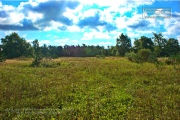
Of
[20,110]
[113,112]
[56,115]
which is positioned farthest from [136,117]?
[20,110]

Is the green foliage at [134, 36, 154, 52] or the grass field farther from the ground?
the green foliage at [134, 36, 154, 52]

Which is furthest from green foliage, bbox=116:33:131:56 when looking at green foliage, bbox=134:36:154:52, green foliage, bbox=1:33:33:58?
green foliage, bbox=1:33:33:58

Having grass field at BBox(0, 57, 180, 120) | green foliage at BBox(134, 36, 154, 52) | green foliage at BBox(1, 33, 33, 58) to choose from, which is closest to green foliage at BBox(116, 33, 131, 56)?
green foliage at BBox(134, 36, 154, 52)

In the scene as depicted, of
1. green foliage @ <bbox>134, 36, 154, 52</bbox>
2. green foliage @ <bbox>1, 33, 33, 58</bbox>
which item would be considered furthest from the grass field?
green foliage @ <bbox>1, 33, 33, 58</bbox>

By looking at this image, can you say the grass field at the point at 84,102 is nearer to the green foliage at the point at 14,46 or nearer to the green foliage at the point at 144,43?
the green foliage at the point at 144,43

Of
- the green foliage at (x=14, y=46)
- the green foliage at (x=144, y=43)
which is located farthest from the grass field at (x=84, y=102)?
the green foliage at (x=14, y=46)

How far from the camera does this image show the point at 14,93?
9648mm

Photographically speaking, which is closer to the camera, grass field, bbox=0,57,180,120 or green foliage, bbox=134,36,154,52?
grass field, bbox=0,57,180,120

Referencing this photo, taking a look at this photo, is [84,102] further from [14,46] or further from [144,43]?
[14,46]

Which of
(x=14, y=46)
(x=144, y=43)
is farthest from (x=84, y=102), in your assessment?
(x=14, y=46)

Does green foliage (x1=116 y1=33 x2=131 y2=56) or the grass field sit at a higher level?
green foliage (x1=116 y1=33 x2=131 y2=56)

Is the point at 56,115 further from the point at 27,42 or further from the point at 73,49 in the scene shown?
the point at 73,49

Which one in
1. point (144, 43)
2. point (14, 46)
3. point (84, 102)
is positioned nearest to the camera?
point (84, 102)

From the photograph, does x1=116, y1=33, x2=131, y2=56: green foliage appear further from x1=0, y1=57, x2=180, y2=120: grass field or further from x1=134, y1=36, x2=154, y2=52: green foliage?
x1=0, y1=57, x2=180, y2=120: grass field
